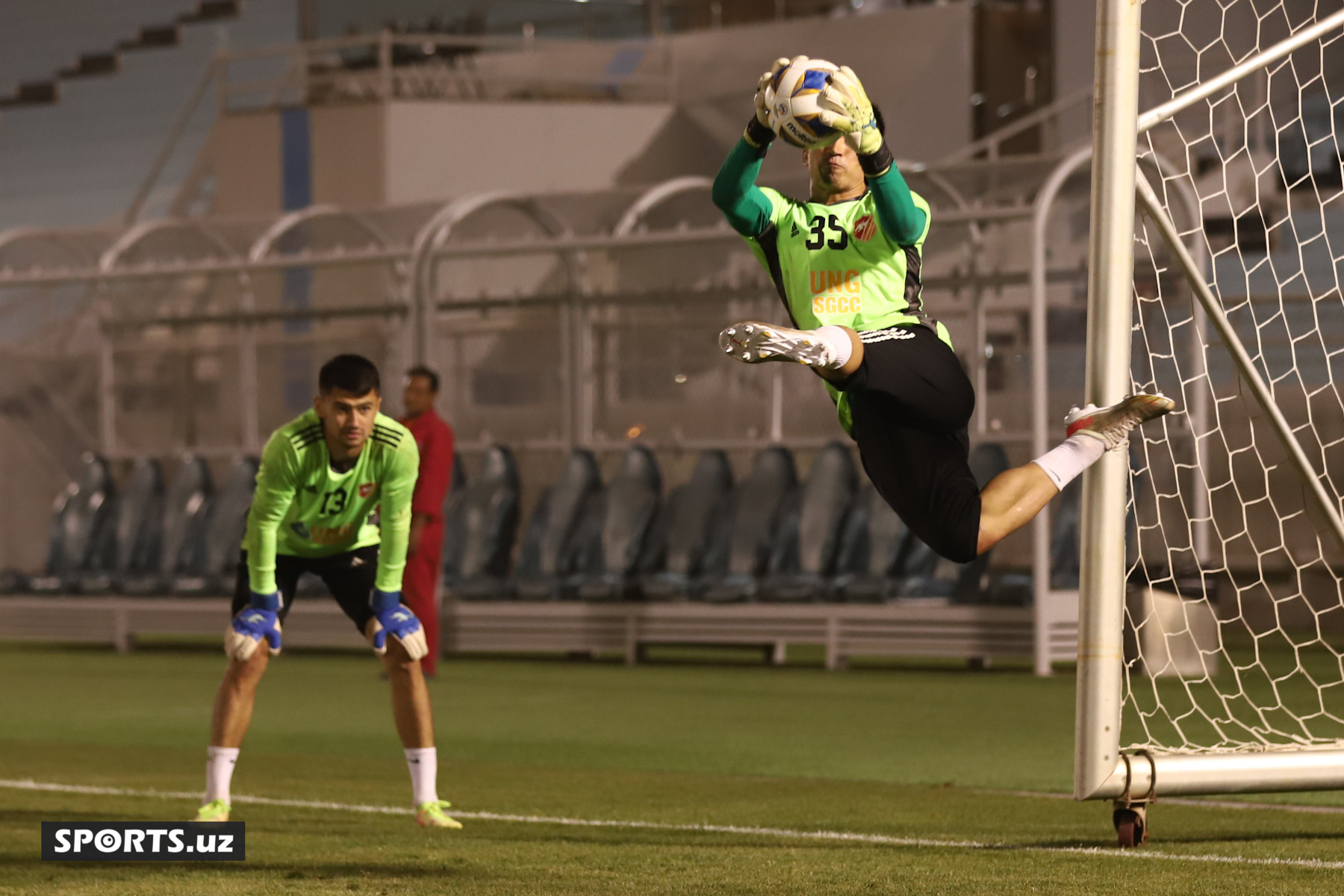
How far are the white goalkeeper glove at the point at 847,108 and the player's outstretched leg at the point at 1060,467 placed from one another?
1.12m

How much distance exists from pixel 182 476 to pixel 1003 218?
7885mm

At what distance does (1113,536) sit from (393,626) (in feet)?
8.34

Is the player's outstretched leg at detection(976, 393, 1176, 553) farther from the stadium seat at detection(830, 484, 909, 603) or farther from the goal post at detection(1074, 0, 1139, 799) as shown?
the stadium seat at detection(830, 484, 909, 603)

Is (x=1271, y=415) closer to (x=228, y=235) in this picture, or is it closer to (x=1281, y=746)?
(x=1281, y=746)

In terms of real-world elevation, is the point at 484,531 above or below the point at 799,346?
below

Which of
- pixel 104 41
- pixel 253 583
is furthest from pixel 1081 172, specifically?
pixel 104 41

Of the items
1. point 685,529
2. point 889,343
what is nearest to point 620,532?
point 685,529

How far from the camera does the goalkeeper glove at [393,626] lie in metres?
7.04

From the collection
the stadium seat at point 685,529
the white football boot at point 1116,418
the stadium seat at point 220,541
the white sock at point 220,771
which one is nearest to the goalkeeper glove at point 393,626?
the white sock at point 220,771

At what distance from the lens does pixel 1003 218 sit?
13883 millimetres

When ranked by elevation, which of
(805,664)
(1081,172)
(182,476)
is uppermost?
(1081,172)

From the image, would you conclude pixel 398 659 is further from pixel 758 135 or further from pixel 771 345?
pixel 758 135

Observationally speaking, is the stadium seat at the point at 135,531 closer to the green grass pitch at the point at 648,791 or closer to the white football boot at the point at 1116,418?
the green grass pitch at the point at 648,791

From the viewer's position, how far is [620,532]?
15398mm
